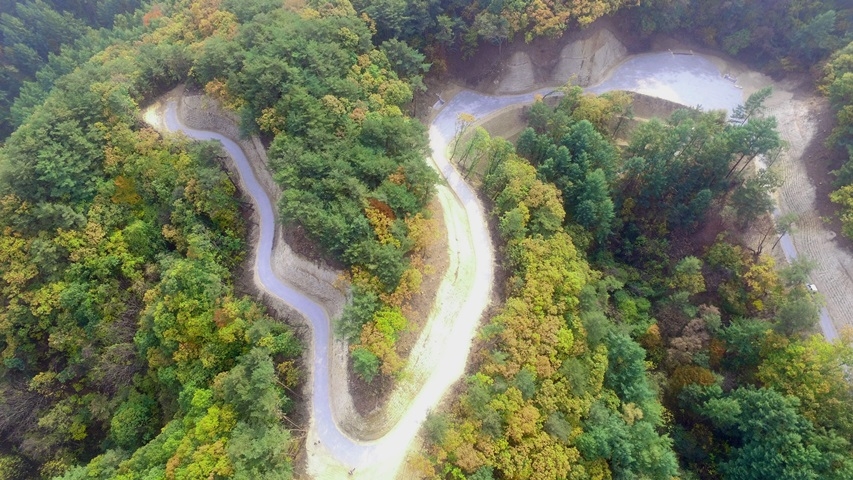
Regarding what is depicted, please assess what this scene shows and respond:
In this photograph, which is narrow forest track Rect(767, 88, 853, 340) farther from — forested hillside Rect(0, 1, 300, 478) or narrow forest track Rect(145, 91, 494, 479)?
forested hillside Rect(0, 1, 300, 478)

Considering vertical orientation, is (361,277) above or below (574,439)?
above

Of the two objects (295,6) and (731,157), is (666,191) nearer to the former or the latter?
(731,157)

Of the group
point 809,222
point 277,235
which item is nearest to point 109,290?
point 277,235

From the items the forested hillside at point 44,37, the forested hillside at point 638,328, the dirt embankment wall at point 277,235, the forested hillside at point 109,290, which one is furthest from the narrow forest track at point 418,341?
the forested hillside at point 44,37

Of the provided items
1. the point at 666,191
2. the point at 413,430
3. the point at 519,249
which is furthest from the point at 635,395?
the point at 666,191

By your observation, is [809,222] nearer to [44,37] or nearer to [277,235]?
[277,235]

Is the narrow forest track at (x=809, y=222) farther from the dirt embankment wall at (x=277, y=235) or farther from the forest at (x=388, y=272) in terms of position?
the dirt embankment wall at (x=277, y=235)
